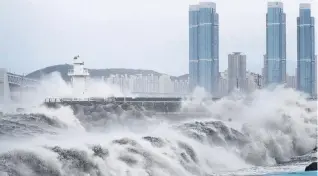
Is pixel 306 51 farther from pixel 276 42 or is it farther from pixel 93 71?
pixel 93 71

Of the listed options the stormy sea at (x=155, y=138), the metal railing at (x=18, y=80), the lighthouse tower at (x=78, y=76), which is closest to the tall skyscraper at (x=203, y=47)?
the stormy sea at (x=155, y=138)

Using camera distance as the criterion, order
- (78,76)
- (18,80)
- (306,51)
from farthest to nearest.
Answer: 1. (306,51)
2. (78,76)
3. (18,80)

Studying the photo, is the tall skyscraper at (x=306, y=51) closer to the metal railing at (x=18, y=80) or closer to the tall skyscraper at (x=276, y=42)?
the tall skyscraper at (x=276, y=42)

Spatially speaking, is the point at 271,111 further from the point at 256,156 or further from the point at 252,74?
the point at 256,156

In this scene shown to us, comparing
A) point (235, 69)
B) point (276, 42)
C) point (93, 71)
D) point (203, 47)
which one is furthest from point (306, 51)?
point (93, 71)

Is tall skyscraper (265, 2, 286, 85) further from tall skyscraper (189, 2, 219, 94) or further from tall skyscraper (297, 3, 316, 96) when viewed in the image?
tall skyscraper (189, 2, 219, 94)

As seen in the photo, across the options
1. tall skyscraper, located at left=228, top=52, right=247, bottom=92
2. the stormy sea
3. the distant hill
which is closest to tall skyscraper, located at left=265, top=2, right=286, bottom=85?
the stormy sea
